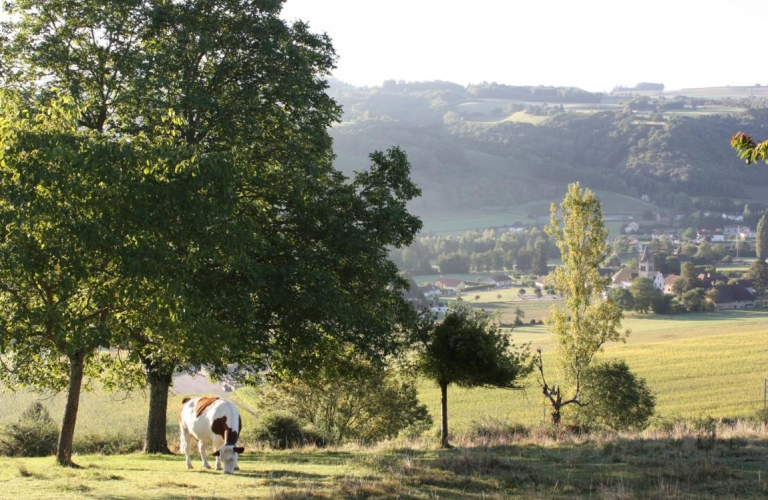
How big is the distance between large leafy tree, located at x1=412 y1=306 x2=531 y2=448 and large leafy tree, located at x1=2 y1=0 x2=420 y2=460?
5.18 feet

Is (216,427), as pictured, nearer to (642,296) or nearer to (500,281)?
(642,296)

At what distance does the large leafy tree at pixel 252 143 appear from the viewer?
18.0 m

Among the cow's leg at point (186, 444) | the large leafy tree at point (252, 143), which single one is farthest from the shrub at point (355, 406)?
the cow's leg at point (186, 444)

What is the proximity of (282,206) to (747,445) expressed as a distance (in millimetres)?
13311

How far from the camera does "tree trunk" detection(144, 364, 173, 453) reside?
21828 mm

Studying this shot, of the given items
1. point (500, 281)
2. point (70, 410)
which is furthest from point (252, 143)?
point (500, 281)

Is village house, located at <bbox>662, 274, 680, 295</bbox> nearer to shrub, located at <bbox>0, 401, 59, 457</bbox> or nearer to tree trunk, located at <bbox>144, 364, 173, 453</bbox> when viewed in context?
shrub, located at <bbox>0, 401, 59, 457</bbox>

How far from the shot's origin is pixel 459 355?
22812mm

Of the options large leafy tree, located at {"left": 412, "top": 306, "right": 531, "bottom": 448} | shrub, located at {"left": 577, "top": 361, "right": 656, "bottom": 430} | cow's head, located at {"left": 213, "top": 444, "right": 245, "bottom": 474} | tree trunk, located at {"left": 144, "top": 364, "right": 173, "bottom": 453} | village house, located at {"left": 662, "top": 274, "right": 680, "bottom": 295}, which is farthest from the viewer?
village house, located at {"left": 662, "top": 274, "right": 680, "bottom": 295}

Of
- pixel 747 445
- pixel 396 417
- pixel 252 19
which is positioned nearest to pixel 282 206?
pixel 252 19

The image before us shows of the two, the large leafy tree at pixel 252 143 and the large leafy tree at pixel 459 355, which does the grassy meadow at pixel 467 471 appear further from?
the large leafy tree at pixel 252 143

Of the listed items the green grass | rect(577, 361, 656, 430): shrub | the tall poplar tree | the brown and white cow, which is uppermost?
the tall poplar tree

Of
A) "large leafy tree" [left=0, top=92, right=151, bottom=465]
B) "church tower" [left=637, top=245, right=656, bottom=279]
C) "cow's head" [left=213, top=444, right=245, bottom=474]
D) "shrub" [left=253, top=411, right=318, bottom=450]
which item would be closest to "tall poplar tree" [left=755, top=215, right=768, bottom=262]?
"church tower" [left=637, top=245, right=656, bottom=279]

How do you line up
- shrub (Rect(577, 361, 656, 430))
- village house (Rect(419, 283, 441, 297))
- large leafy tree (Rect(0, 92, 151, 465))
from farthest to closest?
village house (Rect(419, 283, 441, 297)) < shrub (Rect(577, 361, 656, 430)) < large leafy tree (Rect(0, 92, 151, 465))
